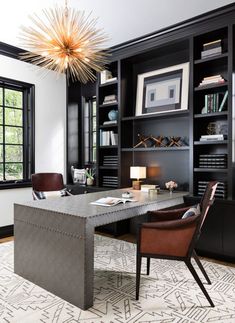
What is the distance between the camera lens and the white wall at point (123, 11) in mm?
2961

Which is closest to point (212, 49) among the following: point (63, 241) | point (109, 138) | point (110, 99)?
point (110, 99)

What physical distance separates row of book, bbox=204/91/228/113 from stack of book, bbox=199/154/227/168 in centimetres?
56

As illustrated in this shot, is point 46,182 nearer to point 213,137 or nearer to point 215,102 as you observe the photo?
point 213,137

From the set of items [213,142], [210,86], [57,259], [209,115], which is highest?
[210,86]

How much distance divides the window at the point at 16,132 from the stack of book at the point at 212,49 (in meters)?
2.71

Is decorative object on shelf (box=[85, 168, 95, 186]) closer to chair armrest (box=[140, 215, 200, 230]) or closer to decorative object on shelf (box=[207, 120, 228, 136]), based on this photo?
decorative object on shelf (box=[207, 120, 228, 136])

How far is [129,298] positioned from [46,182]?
7.45ft

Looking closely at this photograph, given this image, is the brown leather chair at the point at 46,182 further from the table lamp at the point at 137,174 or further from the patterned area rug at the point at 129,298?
the patterned area rug at the point at 129,298

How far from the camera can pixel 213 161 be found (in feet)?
11.0

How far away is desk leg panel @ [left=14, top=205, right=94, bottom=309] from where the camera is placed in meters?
2.08

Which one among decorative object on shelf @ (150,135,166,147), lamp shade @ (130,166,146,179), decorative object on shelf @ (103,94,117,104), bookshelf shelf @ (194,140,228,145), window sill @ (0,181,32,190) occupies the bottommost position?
window sill @ (0,181,32,190)

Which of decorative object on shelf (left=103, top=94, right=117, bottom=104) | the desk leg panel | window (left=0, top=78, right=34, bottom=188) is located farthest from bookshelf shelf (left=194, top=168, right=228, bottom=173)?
window (left=0, top=78, right=34, bottom=188)

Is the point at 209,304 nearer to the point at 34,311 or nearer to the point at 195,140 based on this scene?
the point at 34,311

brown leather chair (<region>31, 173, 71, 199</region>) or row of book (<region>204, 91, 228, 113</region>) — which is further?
brown leather chair (<region>31, 173, 71, 199</region>)
